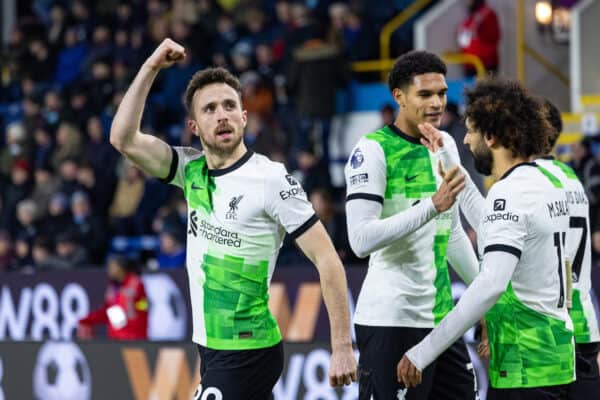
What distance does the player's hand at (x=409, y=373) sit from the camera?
5.16 meters

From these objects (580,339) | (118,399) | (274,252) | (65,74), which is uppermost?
(65,74)

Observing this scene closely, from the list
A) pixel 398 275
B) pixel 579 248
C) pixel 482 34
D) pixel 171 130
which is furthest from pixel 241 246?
pixel 171 130

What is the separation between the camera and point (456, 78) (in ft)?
52.7

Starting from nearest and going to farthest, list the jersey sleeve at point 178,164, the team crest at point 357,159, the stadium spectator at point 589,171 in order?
1. the team crest at point 357,159
2. the jersey sleeve at point 178,164
3. the stadium spectator at point 589,171

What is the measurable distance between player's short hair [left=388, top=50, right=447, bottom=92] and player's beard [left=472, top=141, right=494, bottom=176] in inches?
29.0

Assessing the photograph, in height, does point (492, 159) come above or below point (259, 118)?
below

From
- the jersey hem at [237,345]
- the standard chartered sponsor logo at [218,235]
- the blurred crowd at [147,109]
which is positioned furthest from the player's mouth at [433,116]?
the blurred crowd at [147,109]

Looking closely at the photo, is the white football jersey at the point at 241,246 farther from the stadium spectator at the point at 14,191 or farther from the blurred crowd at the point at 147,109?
the stadium spectator at the point at 14,191

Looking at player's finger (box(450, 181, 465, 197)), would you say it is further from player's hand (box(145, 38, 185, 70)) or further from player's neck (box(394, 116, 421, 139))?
player's hand (box(145, 38, 185, 70))

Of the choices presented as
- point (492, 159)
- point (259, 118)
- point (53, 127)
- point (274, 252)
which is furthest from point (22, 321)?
→ point (492, 159)

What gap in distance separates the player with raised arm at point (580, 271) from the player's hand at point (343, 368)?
3.07 ft

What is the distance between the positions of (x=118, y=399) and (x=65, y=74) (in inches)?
427

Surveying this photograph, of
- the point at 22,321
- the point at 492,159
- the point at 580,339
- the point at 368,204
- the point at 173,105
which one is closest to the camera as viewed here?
the point at 492,159

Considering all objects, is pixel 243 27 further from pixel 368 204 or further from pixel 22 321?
pixel 368 204
